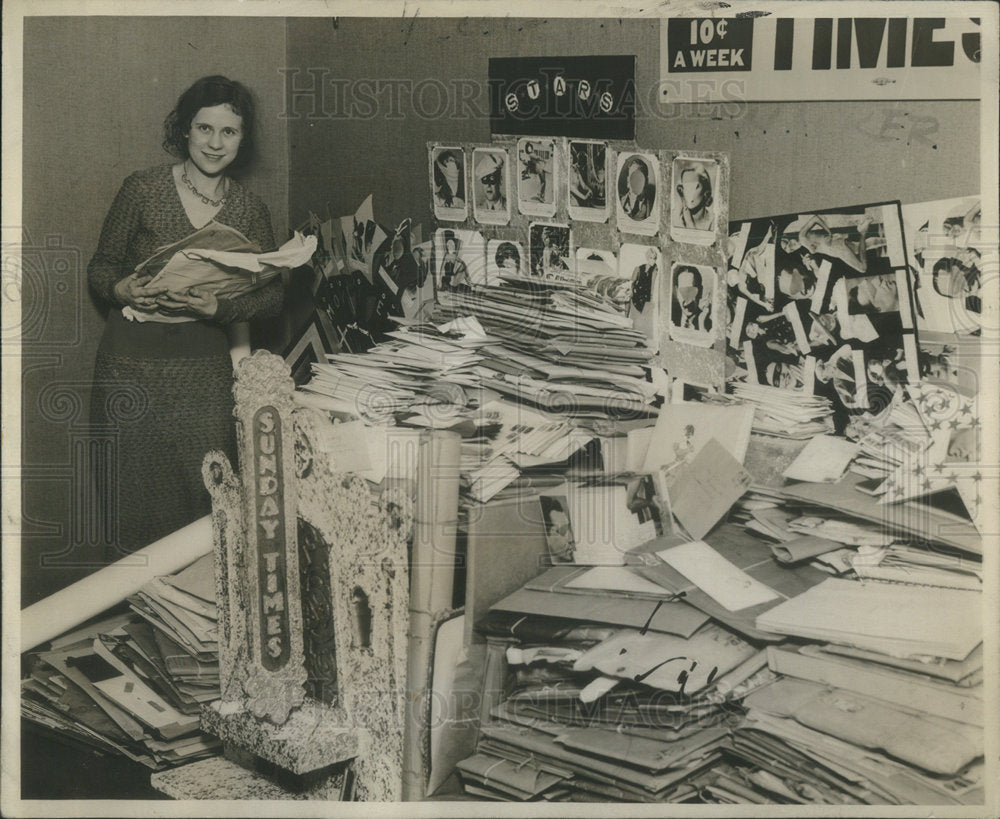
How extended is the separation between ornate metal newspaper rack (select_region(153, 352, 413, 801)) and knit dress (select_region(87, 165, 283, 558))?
151mm

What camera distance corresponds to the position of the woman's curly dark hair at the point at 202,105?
105 inches

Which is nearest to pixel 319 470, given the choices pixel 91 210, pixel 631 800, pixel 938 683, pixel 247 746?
pixel 247 746

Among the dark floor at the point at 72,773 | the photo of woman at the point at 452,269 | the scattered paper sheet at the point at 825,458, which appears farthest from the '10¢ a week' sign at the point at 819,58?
the dark floor at the point at 72,773

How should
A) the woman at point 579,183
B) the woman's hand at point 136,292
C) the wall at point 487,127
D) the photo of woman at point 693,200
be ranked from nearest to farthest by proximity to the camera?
1. the wall at point 487,127
2. the photo of woman at point 693,200
3. the woman at point 579,183
4. the woman's hand at point 136,292

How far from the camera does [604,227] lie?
103 inches

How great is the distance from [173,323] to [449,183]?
0.78 meters

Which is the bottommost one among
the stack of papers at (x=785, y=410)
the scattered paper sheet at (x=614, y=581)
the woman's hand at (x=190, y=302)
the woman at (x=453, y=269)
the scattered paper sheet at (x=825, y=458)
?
the scattered paper sheet at (x=614, y=581)

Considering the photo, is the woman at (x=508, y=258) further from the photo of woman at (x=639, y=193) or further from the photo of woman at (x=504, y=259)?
the photo of woman at (x=639, y=193)

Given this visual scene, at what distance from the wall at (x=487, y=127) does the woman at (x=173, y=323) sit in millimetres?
171

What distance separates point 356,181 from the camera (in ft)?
8.99

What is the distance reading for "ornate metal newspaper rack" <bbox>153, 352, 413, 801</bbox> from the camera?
2.53 metres

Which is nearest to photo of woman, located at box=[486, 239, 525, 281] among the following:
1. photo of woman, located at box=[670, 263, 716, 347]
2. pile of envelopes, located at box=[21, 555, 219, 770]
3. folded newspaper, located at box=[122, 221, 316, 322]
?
photo of woman, located at box=[670, 263, 716, 347]

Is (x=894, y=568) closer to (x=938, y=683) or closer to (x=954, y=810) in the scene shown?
(x=938, y=683)

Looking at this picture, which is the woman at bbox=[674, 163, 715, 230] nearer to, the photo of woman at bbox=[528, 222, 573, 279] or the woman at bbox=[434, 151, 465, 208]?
the photo of woman at bbox=[528, 222, 573, 279]
